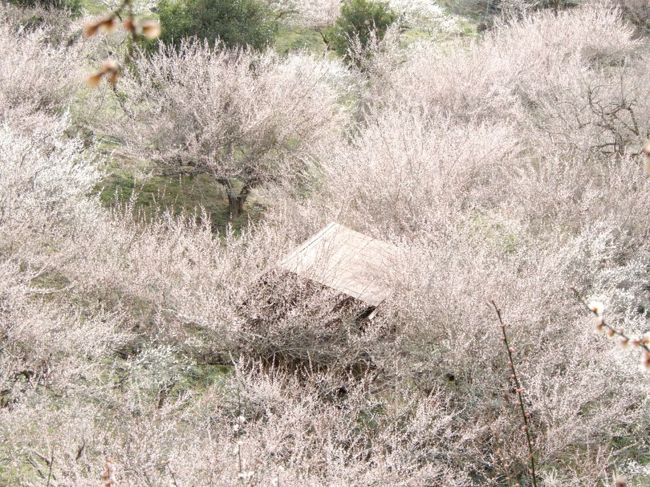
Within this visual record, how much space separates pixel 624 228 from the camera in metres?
8.95

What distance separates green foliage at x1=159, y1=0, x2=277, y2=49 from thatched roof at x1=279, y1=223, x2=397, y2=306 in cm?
634

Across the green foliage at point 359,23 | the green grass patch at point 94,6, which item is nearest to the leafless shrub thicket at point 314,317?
the green foliage at point 359,23

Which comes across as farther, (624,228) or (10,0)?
(10,0)

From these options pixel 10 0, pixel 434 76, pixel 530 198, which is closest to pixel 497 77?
pixel 434 76

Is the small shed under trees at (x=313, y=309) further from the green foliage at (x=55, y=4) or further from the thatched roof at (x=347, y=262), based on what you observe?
the green foliage at (x=55, y=4)

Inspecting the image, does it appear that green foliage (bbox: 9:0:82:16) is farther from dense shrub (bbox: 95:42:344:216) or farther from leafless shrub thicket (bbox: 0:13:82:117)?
dense shrub (bbox: 95:42:344:216)

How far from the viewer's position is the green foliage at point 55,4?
15477 millimetres

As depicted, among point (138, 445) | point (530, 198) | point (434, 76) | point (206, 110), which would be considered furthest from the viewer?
point (434, 76)

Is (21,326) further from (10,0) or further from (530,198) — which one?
(10,0)

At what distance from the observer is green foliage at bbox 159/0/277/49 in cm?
1327

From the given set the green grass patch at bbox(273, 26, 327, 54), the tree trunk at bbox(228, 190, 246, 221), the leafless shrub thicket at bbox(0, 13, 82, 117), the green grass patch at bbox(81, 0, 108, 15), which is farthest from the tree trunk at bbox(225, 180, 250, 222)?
the green grass patch at bbox(81, 0, 108, 15)

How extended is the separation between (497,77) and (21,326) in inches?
385

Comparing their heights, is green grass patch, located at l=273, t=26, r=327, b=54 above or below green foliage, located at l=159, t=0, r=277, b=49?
below

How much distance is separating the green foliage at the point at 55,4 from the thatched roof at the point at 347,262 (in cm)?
1037
